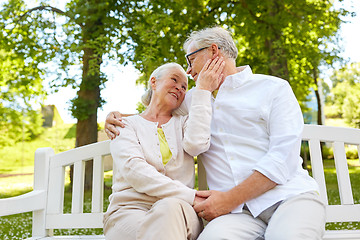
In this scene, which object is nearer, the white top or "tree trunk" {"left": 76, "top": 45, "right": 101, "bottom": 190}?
the white top

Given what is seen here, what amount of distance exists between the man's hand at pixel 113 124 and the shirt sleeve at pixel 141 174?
0.07m

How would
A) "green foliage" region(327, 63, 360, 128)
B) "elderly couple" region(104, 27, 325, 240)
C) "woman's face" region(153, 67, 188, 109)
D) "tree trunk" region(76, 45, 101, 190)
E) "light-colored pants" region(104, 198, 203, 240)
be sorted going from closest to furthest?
"light-colored pants" region(104, 198, 203, 240) < "elderly couple" region(104, 27, 325, 240) < "woman's face" region(153, 67, 188, 109) < "tree trunk" region(76, 45, 101, 190) < "green foliage" region(327, 63, 360, 128)

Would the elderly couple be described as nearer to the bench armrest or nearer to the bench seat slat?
the bench seat slat

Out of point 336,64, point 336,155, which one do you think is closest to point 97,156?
point 336,155

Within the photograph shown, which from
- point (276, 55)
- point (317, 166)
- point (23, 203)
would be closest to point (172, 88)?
point (317, 166)

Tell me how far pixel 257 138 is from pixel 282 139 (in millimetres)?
187

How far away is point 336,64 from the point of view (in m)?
8.74

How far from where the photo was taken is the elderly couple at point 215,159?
6.07ft

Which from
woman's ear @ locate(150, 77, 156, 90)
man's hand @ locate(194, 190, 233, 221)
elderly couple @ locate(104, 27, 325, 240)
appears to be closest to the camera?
elderly couple @ locate(104, 27, 325, 240)

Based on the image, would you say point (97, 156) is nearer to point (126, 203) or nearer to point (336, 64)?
point (126, 203)

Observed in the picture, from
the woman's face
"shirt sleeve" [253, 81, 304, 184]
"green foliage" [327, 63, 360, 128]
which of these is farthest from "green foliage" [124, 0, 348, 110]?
"green foliage" [327, 63, 360, 128]

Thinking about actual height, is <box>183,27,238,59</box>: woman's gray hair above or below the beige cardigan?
above

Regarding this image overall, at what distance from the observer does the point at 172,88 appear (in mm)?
2518

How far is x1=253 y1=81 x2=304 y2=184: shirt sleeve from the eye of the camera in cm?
200
